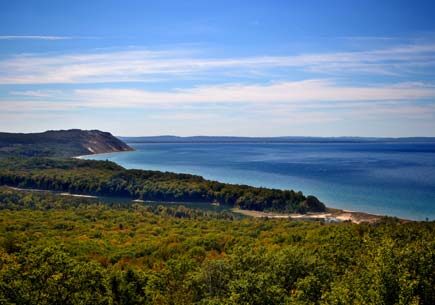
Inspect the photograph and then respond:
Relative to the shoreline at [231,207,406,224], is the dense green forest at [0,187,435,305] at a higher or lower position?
higher

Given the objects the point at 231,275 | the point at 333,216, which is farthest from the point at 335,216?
the point at 231,275

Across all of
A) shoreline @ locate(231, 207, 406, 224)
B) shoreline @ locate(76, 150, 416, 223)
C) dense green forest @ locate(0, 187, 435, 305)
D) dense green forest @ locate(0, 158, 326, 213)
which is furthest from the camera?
dense green forest @ locate(0, 158, 326, 213)

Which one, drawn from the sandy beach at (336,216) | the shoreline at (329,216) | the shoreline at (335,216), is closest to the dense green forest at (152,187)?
the shoreline at (329,216)

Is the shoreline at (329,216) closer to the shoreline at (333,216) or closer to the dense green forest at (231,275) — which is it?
the shoreline at (333,216)

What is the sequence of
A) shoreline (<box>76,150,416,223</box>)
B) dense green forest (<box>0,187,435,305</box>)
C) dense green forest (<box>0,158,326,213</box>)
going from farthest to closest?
dense green forest (<box>0,158,326,213</box>)
shoreline (<box>76,150,416,223</box>)
dense green forest (<box>0,187,435,305</box>)

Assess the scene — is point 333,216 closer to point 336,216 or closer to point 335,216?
point 335,216

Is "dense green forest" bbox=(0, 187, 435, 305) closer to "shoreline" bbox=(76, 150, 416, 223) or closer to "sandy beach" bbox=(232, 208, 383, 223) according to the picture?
"sandy beach" bbox=(232, 208, 383, 223)

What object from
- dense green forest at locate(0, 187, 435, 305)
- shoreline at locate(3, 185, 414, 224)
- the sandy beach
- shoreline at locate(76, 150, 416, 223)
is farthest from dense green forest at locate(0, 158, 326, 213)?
dense green forest at locate(0, 187, 435, 305)

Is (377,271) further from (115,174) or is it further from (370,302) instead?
(115,174)

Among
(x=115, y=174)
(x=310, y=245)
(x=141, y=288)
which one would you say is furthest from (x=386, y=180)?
(x=141, y=288)
